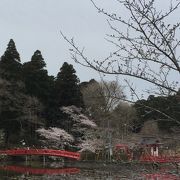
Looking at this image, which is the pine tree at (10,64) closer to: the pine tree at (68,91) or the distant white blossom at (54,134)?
the pine tree at (68,91)

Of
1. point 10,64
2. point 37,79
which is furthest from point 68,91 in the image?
point 10,64

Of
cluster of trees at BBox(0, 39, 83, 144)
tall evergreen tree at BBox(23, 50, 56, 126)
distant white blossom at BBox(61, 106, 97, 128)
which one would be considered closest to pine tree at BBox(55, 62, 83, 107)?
cluster of trees at BBox(0, 39, 83, 144)

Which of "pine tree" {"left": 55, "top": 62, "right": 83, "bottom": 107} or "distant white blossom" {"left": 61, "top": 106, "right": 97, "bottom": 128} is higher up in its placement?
"pine tree" {"left": 55, "top": 62, "right": 83, "bottom": 107}

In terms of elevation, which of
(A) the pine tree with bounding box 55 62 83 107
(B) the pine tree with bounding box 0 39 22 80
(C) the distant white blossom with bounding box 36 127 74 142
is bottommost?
(C) the distant white blossom with bounding box 36 127 74 142

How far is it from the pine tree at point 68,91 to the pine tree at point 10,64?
4107mm

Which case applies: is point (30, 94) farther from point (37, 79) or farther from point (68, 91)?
point (68, 91)

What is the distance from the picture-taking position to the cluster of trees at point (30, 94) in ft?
125

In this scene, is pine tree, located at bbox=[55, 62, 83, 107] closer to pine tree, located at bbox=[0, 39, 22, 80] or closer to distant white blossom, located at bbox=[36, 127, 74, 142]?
distant white blossom, located at bbox=[36, 127, 74, 142]

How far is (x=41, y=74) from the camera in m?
41.6

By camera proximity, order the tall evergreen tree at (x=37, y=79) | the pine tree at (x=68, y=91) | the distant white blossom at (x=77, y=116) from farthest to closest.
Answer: the pine tree at (x=68, y=91) < the tall evergreen tree at (x=37, y=79) < the distant white blossom at (x=77, y=116)

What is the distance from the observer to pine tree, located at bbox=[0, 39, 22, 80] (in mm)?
39531

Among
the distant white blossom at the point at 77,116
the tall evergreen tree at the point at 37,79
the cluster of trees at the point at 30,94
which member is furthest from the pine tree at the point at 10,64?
the distant white blossom at the point at 77,116

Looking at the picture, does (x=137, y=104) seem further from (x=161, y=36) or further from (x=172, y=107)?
(x=161, y=36)

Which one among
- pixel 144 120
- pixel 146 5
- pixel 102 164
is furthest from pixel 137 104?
pixel 102 164
